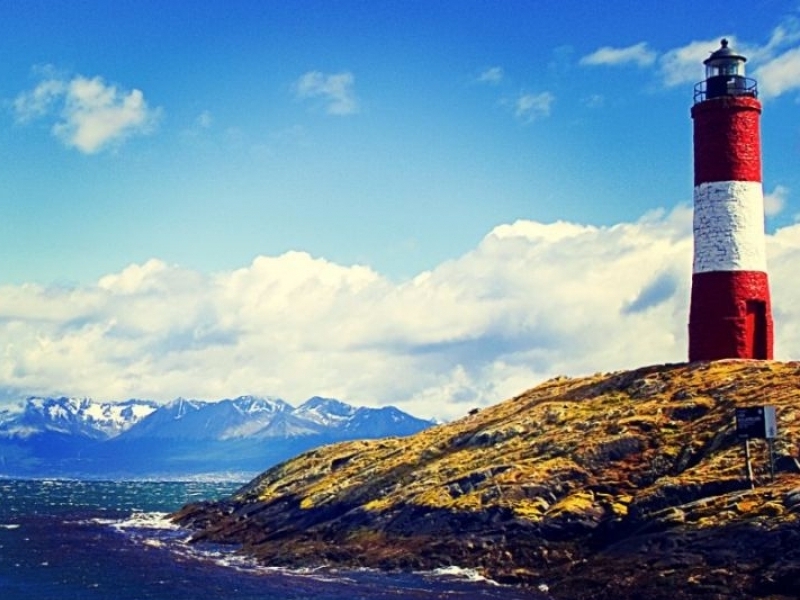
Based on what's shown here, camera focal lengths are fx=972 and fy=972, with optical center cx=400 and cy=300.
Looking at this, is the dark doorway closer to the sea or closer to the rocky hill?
the rocky hill

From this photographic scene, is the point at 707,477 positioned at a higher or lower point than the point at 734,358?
lower

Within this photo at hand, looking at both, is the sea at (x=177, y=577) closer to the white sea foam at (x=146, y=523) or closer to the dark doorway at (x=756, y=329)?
the white sea foam at (x=146, y=523)

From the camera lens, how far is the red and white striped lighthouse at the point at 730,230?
7950 centimetres

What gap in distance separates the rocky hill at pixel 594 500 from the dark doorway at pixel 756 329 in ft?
7.61

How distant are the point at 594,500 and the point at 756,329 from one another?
2434cm

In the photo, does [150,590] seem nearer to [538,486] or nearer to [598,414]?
[538,486]

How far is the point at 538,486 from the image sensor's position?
69188 millimetres

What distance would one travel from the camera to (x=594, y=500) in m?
66.7

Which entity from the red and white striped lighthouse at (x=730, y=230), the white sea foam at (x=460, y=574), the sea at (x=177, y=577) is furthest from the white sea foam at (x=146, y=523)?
the red and white striped lighthouse at (x=730, y=230)

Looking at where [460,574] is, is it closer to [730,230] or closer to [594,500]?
[594,500]

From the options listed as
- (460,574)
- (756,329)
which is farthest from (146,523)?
(756,329)

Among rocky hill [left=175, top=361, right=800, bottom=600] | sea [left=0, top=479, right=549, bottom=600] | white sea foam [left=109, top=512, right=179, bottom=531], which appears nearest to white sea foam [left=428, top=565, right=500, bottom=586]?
sea [left=0, top=479, right=549, bottom=600]

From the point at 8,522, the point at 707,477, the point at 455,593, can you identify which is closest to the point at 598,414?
the point at 707,477

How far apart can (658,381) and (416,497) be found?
23404 millimetres
